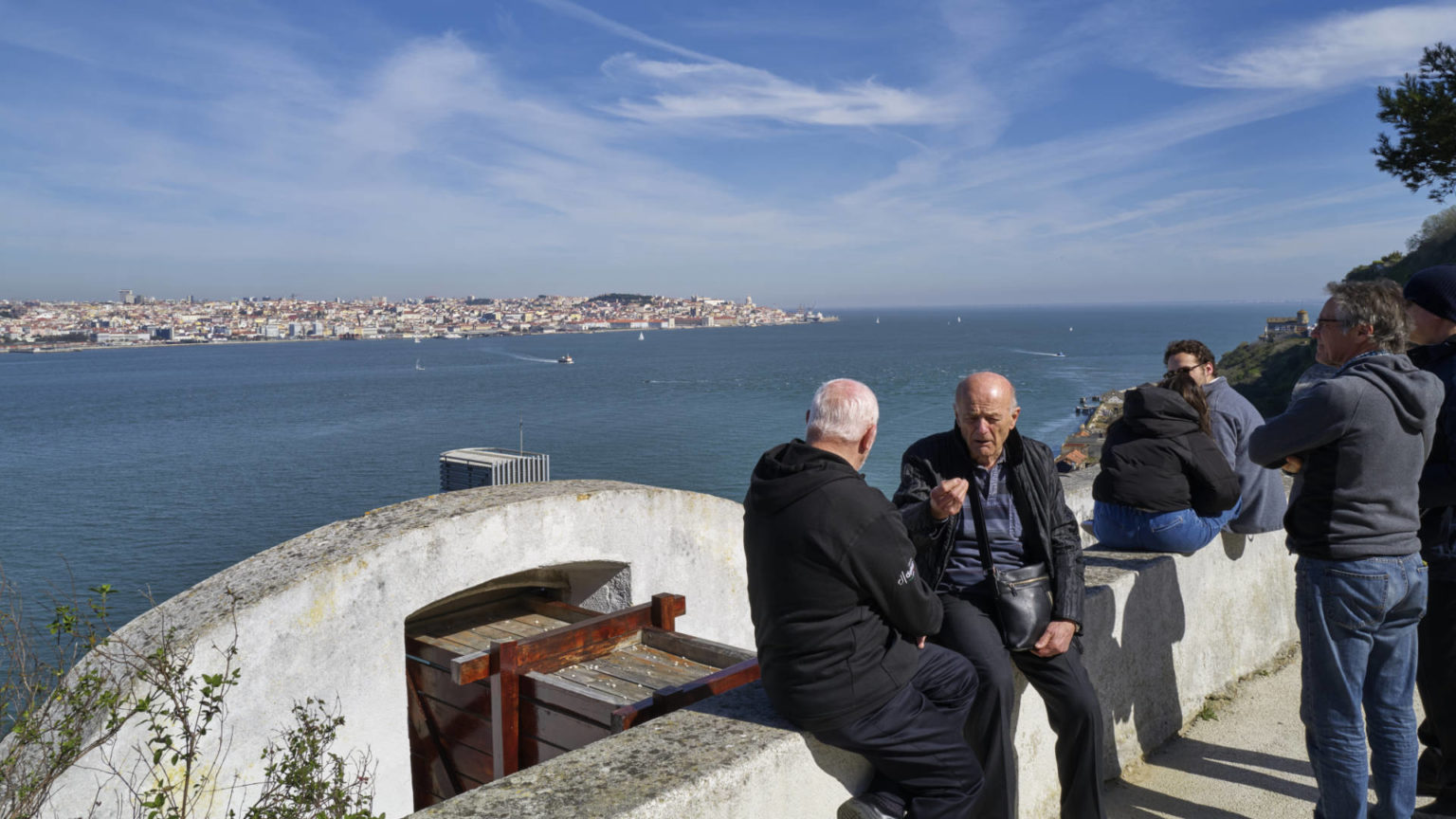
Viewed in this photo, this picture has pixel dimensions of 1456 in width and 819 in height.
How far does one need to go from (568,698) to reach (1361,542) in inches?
102

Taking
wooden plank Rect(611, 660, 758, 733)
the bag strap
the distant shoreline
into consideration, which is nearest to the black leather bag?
the bag strap

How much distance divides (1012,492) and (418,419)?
57931 millimetres

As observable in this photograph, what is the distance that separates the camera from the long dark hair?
3869 mm

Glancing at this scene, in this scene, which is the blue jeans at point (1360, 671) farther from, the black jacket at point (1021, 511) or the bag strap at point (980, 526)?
the bag strap at point (980, 526)

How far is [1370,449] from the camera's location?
2.46 metres

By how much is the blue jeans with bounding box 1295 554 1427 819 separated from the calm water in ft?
16.6

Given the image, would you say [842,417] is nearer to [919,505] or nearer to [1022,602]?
[919,505]

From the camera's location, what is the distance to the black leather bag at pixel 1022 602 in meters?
2.68

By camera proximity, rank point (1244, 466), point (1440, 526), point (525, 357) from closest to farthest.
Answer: point (1440, 526) < point (1244, 466) < point (525, 357)

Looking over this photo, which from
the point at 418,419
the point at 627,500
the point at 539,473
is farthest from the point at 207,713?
the point at 418,419

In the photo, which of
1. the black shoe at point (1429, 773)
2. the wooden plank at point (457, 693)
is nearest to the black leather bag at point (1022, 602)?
the black shoe at point (1429, 773)

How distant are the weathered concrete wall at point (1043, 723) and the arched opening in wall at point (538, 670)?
0.71m

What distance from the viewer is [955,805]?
227 centimetres

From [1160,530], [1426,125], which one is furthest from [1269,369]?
[1160,530]
